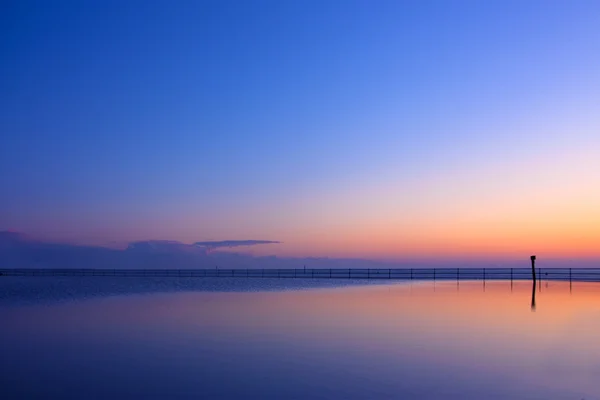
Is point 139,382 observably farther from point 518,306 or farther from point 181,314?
point 518,306

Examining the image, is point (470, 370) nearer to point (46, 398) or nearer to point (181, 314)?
point (46, 398)

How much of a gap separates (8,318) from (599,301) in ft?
81.6

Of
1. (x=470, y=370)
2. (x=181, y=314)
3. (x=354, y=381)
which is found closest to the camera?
(x=354, y=381)

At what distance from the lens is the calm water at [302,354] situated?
9.49 metres

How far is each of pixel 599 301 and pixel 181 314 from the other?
1907 centimetres

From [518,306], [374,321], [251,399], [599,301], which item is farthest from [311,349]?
[599,301]

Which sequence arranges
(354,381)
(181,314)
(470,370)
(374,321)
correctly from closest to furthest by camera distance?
(354,381) < (470,370) < (374,321) < (181,314)

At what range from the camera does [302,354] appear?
1238 cm

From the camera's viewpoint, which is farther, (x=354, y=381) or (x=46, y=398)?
(x=354, y=381)

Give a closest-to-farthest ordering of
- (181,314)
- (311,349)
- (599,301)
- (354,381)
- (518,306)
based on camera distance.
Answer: (354,381) → (311,349) → (181,314) → (518,306) → (599,301)

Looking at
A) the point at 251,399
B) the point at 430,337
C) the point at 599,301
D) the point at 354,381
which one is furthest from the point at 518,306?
the point at 251,399

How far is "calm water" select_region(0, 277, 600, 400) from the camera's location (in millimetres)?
Answer: 9492

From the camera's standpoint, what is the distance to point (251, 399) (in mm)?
8914

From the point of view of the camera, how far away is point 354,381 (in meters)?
9.97
